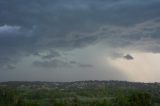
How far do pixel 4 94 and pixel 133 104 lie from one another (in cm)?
7440

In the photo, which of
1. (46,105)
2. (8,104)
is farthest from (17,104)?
(46,105)

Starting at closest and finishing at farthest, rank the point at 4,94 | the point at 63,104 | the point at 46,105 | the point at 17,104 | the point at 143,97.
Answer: the point at 143,97, the point at 63,104, the point at 17,104, the point at 46,105, the point at 4,94

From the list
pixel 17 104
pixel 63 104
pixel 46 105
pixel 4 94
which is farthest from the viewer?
pixel 4 94

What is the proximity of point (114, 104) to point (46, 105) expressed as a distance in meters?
32.3

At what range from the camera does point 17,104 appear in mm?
139750

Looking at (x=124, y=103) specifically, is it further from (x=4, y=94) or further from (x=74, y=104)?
(x=4, y=94)

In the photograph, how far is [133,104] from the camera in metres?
120

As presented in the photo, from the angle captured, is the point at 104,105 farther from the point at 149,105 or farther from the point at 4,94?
the point at 4,94

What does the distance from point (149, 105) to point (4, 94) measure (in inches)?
3096

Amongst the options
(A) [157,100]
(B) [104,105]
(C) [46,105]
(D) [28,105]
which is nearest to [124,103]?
(B) [104,105]

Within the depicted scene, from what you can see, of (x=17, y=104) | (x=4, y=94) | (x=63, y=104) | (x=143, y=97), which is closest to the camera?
(x=143, y=97)

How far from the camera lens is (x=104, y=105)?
125 metres

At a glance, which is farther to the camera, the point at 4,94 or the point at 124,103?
the point at 4,94

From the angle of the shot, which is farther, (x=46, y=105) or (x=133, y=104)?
(x=46, y=105)
